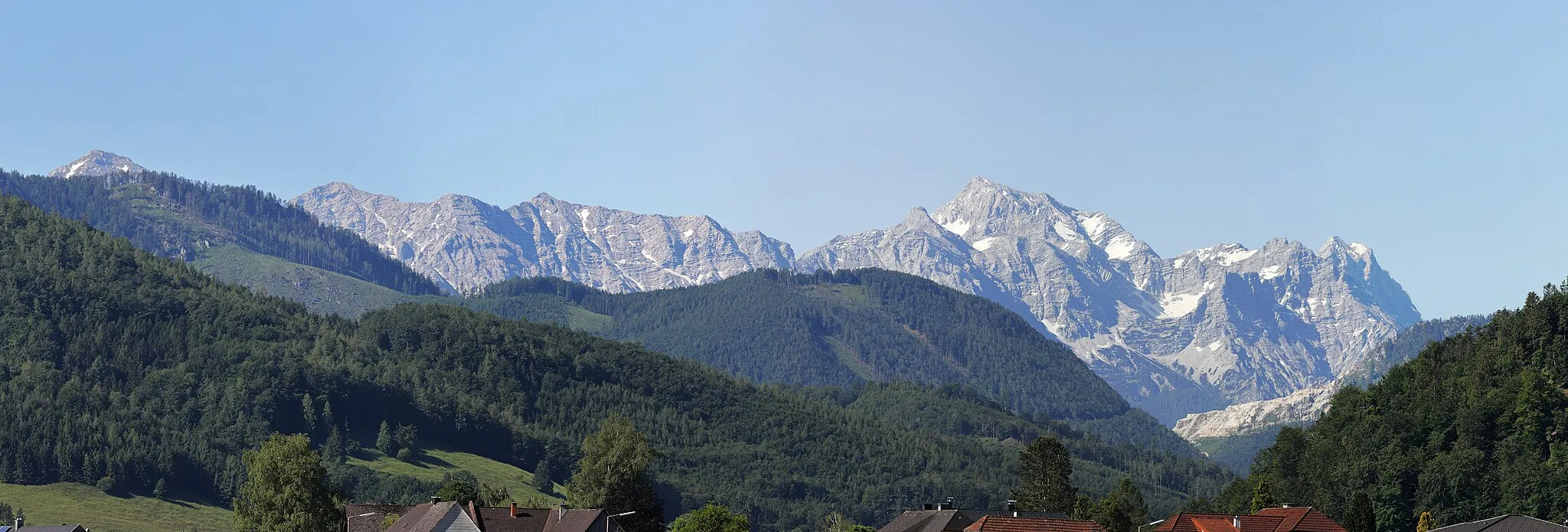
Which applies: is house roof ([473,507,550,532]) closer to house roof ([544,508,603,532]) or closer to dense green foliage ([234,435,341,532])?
house roof ([544,508,603,532])

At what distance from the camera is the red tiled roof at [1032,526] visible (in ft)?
357

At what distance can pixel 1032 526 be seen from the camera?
359ft

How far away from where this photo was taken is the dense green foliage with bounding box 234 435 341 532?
6053 inches

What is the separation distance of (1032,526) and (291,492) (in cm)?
7305

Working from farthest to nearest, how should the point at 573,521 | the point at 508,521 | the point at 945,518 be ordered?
the point at 945,518
the point at 508,521
the point at 573,521

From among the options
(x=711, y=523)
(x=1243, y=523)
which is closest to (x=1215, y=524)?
(x=1243, y=523)

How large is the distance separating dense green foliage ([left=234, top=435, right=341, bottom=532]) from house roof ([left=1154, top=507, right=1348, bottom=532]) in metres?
72.1

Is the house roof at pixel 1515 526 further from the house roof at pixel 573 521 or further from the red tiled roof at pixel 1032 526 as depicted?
the house roof at pixel 573 521

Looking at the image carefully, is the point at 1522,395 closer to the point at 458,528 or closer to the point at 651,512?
the point at 651,512

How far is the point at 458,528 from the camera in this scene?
123375 mm

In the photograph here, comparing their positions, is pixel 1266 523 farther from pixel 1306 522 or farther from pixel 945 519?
pixel 945 519

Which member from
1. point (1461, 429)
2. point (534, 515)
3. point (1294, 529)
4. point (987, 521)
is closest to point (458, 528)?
point (534, 515)

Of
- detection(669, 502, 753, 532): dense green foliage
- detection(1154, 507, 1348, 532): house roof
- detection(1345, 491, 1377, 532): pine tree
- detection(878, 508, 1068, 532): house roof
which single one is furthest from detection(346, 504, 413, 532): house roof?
detection(1345, 491, 1377, 532): pine tree

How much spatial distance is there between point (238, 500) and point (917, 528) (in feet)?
214
